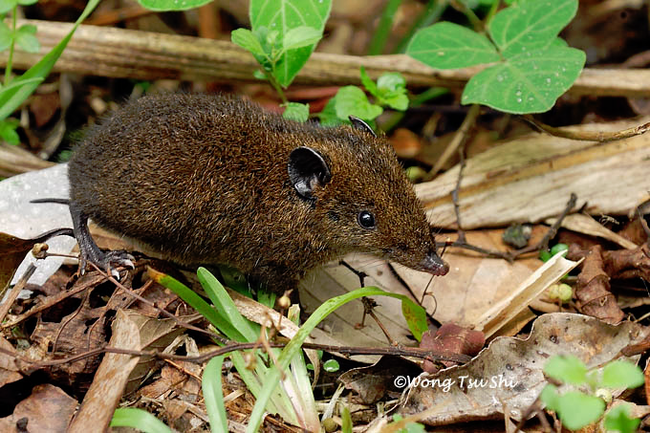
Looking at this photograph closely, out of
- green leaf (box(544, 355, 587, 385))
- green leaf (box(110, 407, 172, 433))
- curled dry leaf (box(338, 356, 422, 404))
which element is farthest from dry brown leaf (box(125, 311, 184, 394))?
green leaf (box(544, 355, 587, 385))

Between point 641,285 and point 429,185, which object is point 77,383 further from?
point 641,285

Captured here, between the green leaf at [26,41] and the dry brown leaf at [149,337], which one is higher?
the green leaf at [26,41]

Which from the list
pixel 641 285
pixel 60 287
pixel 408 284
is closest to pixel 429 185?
pixel 408 284

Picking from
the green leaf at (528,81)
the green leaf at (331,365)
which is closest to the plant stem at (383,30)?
the green leaf at (528,81)

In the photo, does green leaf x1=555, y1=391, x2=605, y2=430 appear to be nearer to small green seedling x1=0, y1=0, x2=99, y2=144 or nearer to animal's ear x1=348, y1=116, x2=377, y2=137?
animal's ear x1=348, y1=116, x2=377, y2=137

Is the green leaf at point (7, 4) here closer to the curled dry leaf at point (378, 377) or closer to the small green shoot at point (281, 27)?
→ the small green shoot at point (281, 27)

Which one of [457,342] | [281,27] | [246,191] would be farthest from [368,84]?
[457,342]
